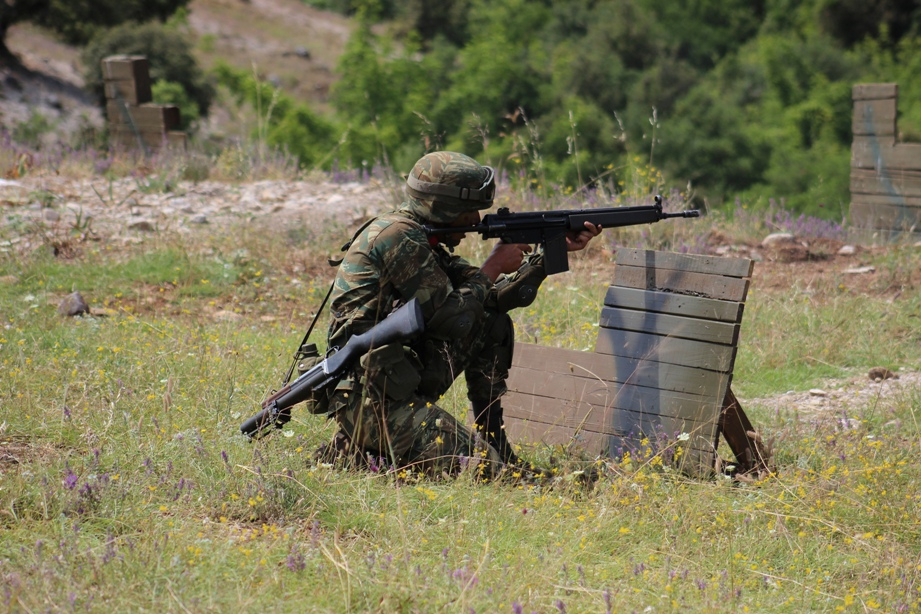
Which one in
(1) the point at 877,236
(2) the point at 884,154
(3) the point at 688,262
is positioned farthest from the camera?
(2) the point at 884,154

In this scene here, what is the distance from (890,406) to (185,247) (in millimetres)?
5351

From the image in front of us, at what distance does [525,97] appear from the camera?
26.9m

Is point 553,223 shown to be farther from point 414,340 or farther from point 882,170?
point 882,170

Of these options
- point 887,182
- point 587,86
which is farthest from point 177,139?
point 587,86

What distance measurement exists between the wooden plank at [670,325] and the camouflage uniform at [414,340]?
79 cm

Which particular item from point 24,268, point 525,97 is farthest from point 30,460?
point 525,97

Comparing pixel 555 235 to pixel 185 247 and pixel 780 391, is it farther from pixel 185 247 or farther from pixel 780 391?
pixel 185 247

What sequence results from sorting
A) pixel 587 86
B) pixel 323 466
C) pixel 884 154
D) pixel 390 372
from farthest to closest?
pixel 587 86, pixel 884 154, pixel 390 372, pixel 323 466

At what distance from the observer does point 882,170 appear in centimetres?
967

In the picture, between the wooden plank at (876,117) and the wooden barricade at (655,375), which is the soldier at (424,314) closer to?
the wooden barricade at (655,375)

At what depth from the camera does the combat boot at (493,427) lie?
4398 mm

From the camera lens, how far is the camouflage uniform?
402 centimetres

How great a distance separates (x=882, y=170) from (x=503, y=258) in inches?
263

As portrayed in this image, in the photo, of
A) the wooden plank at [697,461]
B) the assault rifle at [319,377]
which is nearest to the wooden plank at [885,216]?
the wooden plank at [697,461]
